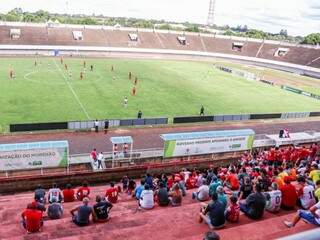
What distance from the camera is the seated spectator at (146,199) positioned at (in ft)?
43.8

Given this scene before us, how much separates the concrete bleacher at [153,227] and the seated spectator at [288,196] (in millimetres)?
241

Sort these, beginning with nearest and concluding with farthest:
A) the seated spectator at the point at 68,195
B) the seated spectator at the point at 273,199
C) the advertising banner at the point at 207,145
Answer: the seated spectator at the point at 273,199 < the seated spectator at the point at 68,195 < the advertising banner at the point at 207,145

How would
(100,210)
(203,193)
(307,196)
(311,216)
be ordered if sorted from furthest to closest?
(203,193) < (307,196) < (100,210) < (311,216)

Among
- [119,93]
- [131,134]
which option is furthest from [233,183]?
[119,93]

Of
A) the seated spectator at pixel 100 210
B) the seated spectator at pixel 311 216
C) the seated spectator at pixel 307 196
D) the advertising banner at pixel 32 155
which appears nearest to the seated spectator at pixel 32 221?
the seated spectator at pixel 100 210

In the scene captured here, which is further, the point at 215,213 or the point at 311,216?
the point at 215,213

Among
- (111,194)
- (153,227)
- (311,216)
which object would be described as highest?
(311,216)

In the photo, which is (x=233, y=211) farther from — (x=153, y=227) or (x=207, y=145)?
(x=207, y=145)

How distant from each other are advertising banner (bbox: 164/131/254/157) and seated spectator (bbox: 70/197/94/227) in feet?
47.4

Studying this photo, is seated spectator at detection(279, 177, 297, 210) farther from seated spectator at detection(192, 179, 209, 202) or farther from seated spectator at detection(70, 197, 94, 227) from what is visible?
seated spectator at detection(70, 197, 94, 227)

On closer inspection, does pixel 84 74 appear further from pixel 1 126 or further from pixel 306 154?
pixel 306 154

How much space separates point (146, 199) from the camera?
13383 millimetres

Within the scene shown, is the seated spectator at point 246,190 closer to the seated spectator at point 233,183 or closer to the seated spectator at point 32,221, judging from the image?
the seated spectator at point 233,183

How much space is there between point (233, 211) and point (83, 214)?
462cm
